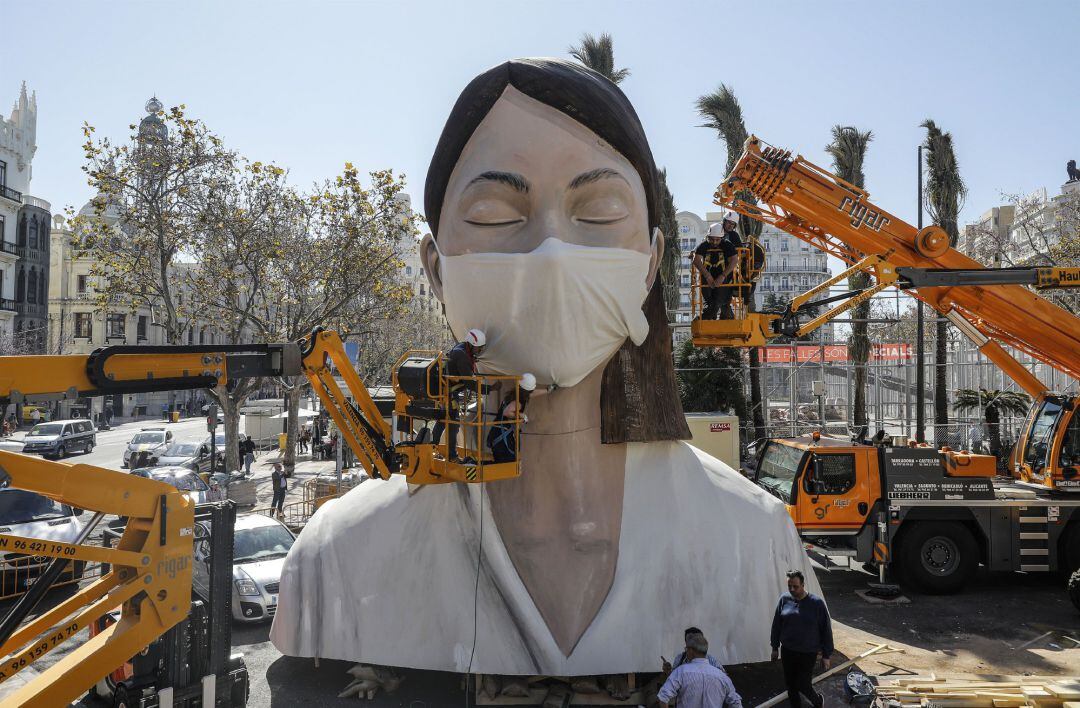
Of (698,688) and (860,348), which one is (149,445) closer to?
(860,348)

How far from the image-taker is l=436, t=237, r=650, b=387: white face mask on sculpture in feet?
16.3

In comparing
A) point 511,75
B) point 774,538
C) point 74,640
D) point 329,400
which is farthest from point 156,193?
point 774,538

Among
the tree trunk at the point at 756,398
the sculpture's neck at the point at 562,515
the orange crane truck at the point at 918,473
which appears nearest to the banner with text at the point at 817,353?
the tree trunk at the point at 756,398

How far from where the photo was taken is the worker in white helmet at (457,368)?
4996 millimetres

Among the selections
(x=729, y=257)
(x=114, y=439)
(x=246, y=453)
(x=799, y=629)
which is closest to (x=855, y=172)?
(x=729, y=257)

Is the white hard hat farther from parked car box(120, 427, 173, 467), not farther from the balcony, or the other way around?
the balcony

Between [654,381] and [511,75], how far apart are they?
2.59 metres

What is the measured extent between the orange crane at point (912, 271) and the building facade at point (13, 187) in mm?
35761

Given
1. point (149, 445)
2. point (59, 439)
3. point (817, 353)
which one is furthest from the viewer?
point (59, 439)

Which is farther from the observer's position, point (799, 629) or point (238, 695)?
point (238, 695)

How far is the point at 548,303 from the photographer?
5.01m

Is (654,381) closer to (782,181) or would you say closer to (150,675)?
(150,675)

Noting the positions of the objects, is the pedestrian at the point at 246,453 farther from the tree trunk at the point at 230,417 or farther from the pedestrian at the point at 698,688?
the pedestrian at the point at 698,688

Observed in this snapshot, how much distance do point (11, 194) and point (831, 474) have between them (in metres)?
41.8
